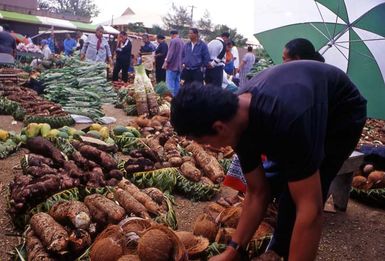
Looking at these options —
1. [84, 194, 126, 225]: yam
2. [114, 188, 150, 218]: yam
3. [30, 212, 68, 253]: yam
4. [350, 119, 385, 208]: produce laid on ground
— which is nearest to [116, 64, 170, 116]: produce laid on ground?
[350, 119, 385, 208]: produce laid on ground

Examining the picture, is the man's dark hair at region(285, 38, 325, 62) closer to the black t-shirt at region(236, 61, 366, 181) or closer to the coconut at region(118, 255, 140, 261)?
the black t-shirt at region(236, 61, 366, 181)

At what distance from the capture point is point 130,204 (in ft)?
10.2

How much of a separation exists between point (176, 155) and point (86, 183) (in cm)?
141

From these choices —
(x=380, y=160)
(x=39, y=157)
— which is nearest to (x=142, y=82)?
(x=39, y=157)

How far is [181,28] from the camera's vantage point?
32500 millimetres

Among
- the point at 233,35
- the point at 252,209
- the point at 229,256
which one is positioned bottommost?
the point at 229,256

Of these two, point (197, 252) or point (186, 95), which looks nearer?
point (186, 95)

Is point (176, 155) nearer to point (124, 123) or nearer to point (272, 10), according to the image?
point (272, 10)

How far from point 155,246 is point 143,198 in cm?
116

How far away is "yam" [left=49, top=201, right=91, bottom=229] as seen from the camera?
8.84 feet

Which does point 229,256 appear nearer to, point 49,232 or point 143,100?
point 49,232

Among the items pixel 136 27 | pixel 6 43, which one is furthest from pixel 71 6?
pixel 6 43

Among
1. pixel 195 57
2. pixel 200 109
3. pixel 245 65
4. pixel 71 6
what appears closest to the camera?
pixel 200 109

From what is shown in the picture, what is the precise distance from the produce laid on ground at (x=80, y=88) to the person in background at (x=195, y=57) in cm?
188
